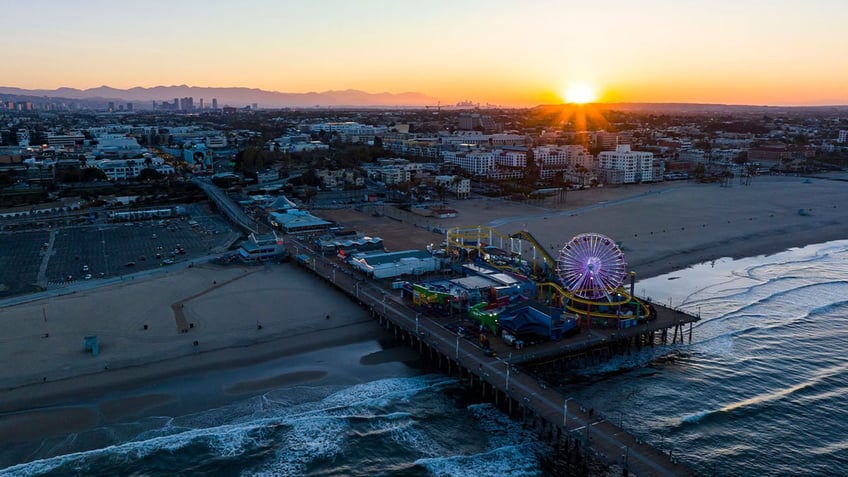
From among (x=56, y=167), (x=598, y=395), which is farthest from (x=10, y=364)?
(x=56, y=167)

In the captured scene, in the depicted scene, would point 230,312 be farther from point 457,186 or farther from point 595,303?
point 457,186

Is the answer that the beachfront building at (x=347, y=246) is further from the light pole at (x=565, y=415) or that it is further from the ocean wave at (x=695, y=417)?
the ocean wave at (x=695, y=417)

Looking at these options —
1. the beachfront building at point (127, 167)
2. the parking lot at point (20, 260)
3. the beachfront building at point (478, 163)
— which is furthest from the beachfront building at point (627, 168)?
the parking lot at point (20, 260)

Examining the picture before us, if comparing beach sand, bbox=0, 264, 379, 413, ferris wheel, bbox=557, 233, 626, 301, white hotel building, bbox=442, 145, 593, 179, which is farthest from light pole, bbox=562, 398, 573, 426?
white hotel building, bbox=442, 145, 593, 179

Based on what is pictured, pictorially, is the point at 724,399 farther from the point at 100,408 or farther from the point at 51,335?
the point at 51,335

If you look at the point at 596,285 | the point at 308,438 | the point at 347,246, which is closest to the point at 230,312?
the point at 347,246

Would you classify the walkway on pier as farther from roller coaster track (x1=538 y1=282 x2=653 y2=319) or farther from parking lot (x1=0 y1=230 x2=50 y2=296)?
roller coaster track (x1=538 y1=282 x2=653 y2=319)
